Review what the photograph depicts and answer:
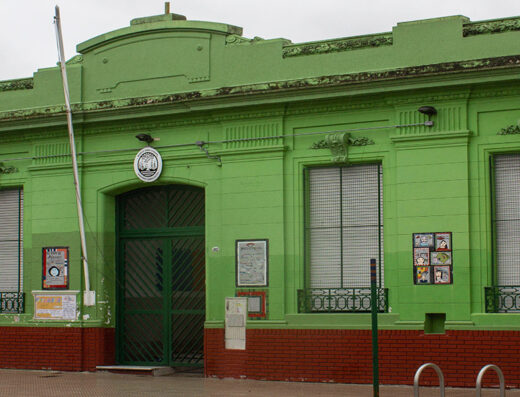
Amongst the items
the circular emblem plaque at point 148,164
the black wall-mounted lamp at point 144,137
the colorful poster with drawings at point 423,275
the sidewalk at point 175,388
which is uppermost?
the black wall-mounted lamp at point 144,137

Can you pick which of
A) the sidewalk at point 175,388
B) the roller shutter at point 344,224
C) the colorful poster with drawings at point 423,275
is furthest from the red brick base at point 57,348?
the colorful poster with drawings at point 423,275

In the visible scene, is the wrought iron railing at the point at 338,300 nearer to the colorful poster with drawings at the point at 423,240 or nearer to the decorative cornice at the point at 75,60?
the colorful poster with drawings at the point at 423,240

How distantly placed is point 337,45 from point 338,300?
4.95 m

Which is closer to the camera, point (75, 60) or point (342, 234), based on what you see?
point (342, 234)

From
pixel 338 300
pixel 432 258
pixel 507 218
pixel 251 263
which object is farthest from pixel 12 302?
pixel 507 218

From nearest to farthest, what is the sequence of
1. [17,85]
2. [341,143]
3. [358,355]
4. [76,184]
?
1. [358,355]
2. [341,143]
3. [76,184]
4. [17,85]

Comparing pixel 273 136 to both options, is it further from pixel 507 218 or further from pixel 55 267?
pixel 55 267

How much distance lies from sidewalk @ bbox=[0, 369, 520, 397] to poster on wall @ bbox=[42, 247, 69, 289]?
6.82 ft

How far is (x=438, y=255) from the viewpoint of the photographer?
54.4ft

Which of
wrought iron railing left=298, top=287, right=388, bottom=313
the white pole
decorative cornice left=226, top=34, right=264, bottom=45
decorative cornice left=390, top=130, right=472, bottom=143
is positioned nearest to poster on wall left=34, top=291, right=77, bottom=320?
the white pole

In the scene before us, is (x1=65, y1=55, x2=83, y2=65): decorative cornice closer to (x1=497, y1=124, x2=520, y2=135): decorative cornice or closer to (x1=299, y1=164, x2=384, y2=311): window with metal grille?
(x1=299, y1=164, x2=384, y2=311): window with metal grille

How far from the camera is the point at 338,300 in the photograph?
1767cm

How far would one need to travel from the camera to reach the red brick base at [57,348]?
781 inches

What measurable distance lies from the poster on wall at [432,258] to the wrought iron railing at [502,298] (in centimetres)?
73
